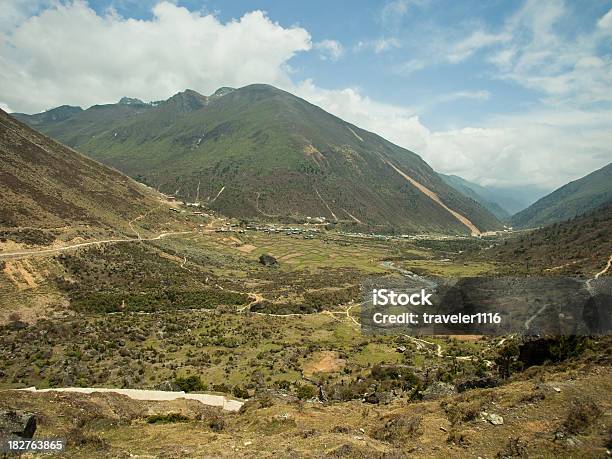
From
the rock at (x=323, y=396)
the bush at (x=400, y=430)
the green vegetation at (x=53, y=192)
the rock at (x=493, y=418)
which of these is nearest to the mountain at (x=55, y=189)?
the green vegetation at (x=53, y=192)

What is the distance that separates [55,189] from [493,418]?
10647 centimetres

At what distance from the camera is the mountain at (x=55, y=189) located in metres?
79.9

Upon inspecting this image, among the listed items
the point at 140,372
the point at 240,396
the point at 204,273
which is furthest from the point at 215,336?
the point at 204,273

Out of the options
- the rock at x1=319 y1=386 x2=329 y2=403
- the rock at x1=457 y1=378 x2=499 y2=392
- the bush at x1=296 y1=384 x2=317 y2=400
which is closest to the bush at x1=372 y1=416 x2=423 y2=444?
the rock at x1=457 y1=378 x2=499 y2=392

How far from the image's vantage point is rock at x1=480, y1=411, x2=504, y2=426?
16.4 m

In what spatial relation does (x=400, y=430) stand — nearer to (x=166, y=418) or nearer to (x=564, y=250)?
(x=166, y=418)

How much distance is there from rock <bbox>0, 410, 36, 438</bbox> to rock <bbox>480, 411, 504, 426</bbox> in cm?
1910

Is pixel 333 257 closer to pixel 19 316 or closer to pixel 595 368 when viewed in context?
pixel 19 316

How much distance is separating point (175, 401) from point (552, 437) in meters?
19.8

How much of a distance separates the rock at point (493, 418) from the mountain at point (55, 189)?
79.1m

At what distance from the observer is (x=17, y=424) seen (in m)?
16.8

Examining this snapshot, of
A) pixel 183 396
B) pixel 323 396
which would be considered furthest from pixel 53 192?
pixel 323 396

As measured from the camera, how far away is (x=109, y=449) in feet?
53.8

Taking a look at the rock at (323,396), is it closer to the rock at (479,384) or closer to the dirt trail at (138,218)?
the rock at (479,384)
